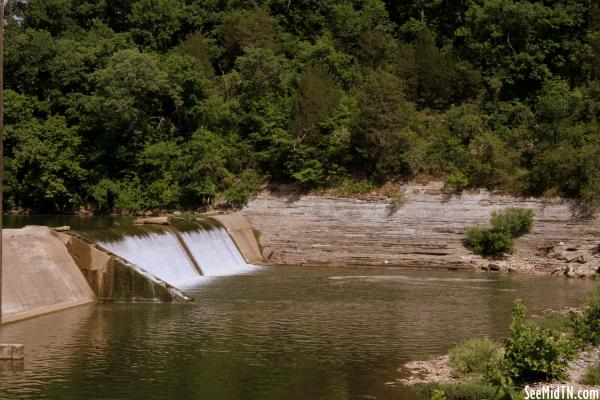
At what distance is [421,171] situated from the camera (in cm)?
4591

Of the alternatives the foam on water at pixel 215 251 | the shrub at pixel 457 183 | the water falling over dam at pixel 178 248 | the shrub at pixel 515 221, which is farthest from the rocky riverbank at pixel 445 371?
the shrub at pixel 457 183

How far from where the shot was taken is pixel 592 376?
52.0 feet

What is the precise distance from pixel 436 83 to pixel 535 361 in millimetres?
41857

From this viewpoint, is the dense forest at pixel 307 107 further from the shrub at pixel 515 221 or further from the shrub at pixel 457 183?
the shrub at pixel 515 221

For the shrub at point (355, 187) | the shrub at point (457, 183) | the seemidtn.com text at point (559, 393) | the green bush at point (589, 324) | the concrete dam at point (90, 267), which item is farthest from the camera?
the shrub at point (355, 187)

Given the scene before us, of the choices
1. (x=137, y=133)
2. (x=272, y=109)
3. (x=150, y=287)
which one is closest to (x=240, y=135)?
(x=272, y=109)

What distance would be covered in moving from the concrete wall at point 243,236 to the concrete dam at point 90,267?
6308mm

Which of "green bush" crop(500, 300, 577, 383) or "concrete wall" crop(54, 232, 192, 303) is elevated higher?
"concrete wall" crop(54, 232, 192, 303)

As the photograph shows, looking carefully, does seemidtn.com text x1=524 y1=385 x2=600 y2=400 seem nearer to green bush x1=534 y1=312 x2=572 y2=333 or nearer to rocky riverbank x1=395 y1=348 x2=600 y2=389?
rocky riverbank x1=395 y1=348 x2=600 y2=389

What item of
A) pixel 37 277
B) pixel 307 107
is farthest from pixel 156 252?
pixel 307 107

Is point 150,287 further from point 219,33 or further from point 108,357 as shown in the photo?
point 219,33

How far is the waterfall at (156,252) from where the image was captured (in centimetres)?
2988

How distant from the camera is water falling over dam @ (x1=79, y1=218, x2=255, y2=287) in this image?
30.1 m

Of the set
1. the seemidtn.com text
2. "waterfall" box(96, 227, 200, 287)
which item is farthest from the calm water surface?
the seemidtn.com text
